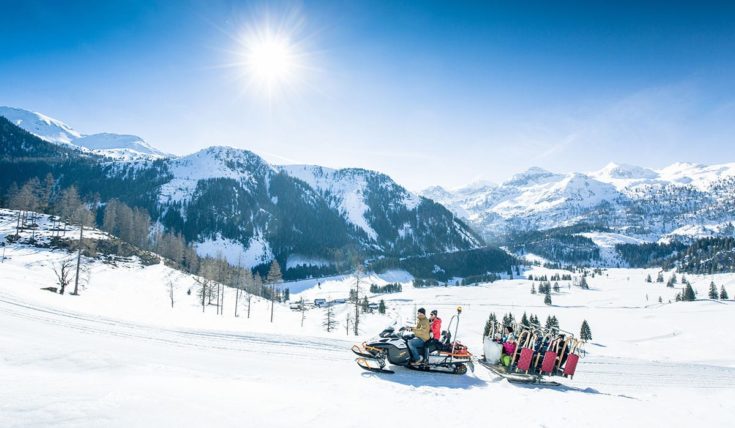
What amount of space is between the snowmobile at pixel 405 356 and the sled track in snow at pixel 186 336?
1.93 m

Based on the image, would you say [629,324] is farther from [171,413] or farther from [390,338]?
[171,413]

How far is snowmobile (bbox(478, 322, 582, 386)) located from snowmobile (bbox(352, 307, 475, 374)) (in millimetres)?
1731

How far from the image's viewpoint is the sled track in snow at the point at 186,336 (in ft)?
58.6

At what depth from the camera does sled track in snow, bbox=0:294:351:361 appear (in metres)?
17.9

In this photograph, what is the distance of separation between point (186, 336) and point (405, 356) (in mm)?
11866

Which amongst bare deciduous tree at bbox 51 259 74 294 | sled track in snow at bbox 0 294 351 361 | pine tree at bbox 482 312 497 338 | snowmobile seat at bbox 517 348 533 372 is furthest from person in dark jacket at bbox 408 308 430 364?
bare deciduous tree at bbox 51 259 74 294

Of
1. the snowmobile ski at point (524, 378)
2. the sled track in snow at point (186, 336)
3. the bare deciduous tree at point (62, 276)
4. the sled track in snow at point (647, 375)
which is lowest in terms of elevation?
the sled track in snow at point (647, 375)

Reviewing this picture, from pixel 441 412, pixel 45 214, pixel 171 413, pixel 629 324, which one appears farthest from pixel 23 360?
pixel 629 324

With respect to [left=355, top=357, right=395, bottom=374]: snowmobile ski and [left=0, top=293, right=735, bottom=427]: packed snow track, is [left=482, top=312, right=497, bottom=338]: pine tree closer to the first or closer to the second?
[left=0, top=293, right=735, bottom=427]: packed snow track

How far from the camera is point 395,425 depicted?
367 inches

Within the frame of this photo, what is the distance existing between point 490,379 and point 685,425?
22.2ft

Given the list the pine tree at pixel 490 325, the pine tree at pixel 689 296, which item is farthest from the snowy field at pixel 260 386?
the pine tree at pixel 689 296

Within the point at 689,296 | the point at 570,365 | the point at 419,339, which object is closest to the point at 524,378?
the point at 570,365

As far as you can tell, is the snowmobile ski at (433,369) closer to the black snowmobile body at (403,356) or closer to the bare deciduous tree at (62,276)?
the black snowmobile body at (403,356)
